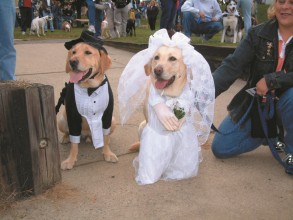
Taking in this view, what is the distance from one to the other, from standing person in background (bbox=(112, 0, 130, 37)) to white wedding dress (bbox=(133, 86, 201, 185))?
961cm

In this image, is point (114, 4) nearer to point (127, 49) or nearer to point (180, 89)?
point (127, 49)


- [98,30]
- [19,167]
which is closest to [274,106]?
[19,167]

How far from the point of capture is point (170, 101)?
2.71 m

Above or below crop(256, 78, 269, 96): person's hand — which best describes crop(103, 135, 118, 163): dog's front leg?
below

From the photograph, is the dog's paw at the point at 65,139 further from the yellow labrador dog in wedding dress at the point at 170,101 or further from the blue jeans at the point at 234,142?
the blue jeans at the point at 234,142

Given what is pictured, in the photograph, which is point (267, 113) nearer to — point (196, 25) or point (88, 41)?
point (88, 41)

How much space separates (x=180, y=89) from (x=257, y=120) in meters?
0.84

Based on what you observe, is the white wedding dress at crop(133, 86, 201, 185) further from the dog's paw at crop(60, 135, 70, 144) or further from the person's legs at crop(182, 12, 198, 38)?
the person's legs at crop(182, 12, 198, 38)

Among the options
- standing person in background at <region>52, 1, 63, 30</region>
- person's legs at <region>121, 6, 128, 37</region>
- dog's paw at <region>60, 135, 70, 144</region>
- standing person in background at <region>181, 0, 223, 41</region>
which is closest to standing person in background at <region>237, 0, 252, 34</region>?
standing person in background at <region>181, 0, 223, 41</region>

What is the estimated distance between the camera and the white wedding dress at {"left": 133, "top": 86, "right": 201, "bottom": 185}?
8.95 ft

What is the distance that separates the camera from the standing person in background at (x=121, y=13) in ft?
38.7

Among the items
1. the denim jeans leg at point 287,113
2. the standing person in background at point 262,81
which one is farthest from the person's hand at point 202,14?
the denim jeans leg at point 287,113

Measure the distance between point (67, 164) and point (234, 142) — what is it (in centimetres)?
150

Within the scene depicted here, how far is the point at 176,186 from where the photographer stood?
2.72m
